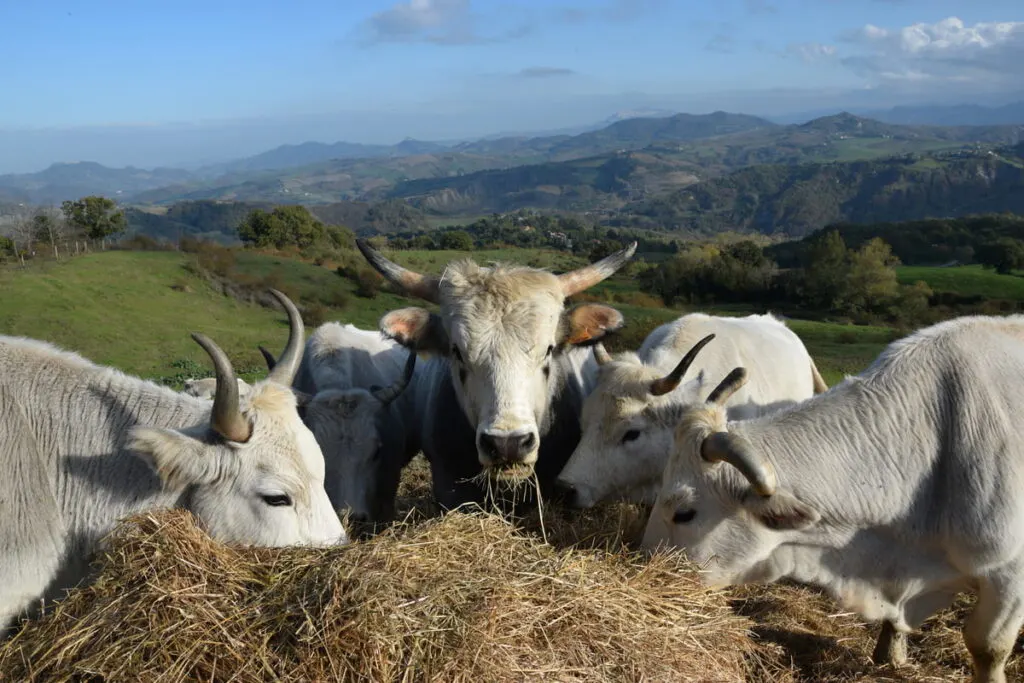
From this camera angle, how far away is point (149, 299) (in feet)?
117

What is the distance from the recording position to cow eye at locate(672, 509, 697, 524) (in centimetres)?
567

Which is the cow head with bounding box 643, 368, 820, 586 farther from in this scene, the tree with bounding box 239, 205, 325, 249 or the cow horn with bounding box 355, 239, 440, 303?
the tree with bounding box 239, 205, 325, 249

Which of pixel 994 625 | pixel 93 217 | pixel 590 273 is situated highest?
pixel 590 273

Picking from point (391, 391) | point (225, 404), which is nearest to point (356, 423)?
point (391, 391)

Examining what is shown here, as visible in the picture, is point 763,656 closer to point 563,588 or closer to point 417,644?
point 563,588

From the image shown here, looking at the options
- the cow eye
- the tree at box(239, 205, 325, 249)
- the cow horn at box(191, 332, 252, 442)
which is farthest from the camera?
the tree at box(239, 205, 325, 249)

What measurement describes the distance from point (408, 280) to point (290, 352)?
1.24 m

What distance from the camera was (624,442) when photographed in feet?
23.2

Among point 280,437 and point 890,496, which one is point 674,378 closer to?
point 890,496

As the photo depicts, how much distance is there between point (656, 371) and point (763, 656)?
8.36 feet

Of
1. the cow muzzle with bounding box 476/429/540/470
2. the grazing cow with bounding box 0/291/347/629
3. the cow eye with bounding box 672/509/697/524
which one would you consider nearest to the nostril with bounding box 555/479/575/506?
the cow muzzle with bounding box 476/429/540/470

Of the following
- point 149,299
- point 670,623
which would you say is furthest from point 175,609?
point 149,299

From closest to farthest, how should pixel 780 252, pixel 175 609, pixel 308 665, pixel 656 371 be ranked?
1. pixel 308 665
2. pixel 175 609
3. pixel 656 371
4. pixel 780 252

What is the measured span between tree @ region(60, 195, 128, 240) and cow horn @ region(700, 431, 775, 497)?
71110 mm
